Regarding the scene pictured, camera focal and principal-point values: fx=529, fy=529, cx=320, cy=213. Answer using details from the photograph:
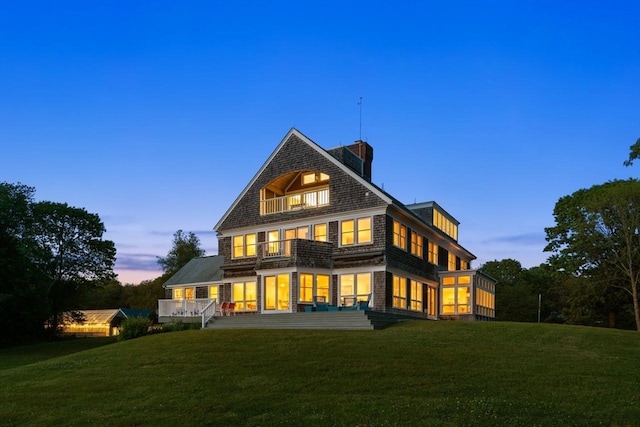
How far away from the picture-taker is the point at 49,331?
47812 mm

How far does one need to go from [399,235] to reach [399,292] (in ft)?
10.8

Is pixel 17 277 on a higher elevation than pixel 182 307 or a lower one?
higher

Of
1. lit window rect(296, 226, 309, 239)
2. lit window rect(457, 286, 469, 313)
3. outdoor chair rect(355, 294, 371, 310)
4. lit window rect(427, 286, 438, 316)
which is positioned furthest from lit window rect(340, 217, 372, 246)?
lit window rect(457, 286, 469, 313)

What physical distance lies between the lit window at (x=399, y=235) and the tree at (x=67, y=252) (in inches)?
1227

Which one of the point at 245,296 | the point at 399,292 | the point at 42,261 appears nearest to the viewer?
the point at 399,292

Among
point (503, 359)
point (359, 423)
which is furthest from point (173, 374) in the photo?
point (503, 359)

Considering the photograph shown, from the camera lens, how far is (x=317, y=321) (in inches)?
989

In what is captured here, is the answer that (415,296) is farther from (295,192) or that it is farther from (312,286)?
(295,192)

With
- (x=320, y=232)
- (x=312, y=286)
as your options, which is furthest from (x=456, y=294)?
(x=312, y=286)

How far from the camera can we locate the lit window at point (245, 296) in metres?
33.7

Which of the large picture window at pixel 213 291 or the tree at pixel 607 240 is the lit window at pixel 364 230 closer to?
the large picture window at pixel 213 291

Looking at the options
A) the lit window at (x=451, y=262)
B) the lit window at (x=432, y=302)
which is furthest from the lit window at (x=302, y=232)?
the lit window at (x=451, y=262)

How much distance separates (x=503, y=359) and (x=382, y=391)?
5108 millimetres

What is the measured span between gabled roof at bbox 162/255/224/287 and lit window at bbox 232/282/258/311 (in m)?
5.82
